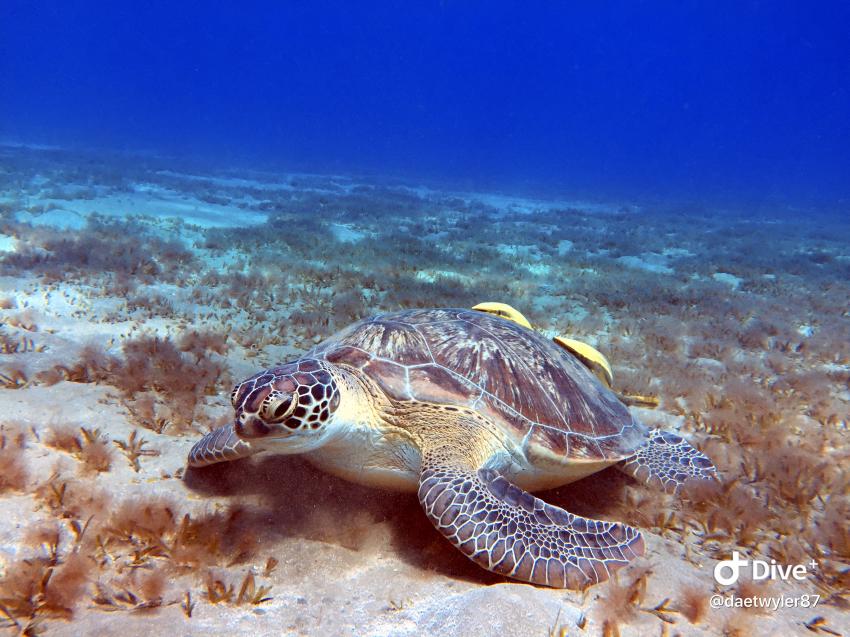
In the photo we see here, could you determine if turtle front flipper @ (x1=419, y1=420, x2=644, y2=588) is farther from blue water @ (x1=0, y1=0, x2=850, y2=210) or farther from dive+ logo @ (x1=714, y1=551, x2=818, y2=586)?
blue water @ (x1=0, y1=0, x2=850, y2=210)

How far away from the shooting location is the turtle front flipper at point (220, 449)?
2.64m

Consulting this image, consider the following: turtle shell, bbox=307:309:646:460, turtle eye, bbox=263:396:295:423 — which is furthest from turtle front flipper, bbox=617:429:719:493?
turtle eye, bbox=263:396:295:423

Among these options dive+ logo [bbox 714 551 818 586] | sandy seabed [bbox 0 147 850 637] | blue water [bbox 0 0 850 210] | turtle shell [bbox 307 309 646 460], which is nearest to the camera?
sandy seabed [bbox 0 147 850 637]

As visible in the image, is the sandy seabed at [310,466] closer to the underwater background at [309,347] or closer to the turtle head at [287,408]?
the underwater background at [309,347]

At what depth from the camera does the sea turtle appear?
2123mm

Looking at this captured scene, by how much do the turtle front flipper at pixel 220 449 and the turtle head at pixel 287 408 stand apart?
1.66 feet

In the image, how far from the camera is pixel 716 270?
12117 mm

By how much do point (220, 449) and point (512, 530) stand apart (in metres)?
1.90

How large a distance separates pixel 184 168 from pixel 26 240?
22971 millimetres

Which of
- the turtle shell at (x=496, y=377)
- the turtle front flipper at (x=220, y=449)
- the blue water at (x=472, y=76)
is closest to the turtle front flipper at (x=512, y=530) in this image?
the turtle shell at (x=496, y=377)

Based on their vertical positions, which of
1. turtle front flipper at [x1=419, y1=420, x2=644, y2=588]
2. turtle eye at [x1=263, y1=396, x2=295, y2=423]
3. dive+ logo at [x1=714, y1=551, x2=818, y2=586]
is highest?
turtle eye at [x1=263, y1=396, x2=295, y2=423]

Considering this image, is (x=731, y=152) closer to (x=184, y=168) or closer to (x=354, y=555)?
(x=184, y=168)

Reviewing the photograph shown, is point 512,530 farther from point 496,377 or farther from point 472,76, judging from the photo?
point 472,76

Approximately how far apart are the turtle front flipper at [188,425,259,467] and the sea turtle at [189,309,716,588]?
0.01m
